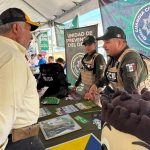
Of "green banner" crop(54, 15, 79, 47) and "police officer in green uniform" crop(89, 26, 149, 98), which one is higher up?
"green banner" crop(54, 15, 79, 47)

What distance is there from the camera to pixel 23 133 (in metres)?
1.14

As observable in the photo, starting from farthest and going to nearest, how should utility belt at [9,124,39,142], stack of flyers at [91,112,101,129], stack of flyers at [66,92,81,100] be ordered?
stack of flyers at [66,92,81,100] → stack of flyers at [91,112,101,129] → utility belt at [9,124,39,142]

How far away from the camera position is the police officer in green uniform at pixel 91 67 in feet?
7.62

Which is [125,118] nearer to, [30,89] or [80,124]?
[30,89]

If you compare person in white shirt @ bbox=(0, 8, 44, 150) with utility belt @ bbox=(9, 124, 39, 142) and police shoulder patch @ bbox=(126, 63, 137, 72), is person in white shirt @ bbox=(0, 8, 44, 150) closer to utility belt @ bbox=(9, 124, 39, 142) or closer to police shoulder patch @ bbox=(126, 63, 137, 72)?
utility belt @ bbox=(9, 124, 39, 142)

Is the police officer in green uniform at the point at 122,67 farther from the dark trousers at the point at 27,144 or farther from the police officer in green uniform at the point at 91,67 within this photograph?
the dark trousers at the point at 27,144

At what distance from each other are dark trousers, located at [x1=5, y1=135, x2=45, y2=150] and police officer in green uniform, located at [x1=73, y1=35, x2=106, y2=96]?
118cm

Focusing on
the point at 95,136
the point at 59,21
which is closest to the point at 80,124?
the point at 95,136

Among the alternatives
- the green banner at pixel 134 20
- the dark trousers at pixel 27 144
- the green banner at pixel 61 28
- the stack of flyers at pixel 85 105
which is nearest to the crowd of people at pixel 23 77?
the dark trousers at pixel 27 144

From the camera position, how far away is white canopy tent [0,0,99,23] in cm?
332

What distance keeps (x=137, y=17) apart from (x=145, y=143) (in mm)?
1892

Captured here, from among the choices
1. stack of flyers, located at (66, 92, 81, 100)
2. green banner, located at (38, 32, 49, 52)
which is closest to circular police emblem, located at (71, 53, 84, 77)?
stack of flyers, located at (66, 92, 81, 100)

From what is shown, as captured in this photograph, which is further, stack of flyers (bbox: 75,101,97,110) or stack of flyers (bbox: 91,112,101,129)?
stack of flyers (bbox: 75,101,97,110)

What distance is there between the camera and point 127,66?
1.65 metres
